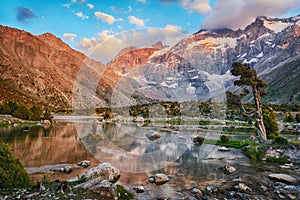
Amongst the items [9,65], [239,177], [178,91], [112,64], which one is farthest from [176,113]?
[9,65]

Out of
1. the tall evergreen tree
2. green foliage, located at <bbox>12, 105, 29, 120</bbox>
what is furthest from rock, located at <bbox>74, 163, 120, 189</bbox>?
green foliage, located at <bbox>12, 105, 29, 120</bbox>

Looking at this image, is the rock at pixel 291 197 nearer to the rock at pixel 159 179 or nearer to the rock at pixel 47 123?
the rock at pixel 159 179

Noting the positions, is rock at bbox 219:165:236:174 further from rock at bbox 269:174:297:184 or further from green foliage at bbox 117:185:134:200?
green foliage at bbox 117:185:134:200

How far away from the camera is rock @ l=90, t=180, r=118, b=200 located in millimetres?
12475

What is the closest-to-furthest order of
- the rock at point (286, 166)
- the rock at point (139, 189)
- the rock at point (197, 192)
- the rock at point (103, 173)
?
the rock at point (197, 192) < the rock at point (139, 189) < the rock at point (103, 173) < the rock at point (286, 166)

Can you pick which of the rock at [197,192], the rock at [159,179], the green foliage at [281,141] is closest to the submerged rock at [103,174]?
the rock at [159,179]

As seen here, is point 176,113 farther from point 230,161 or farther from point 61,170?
point 61,170

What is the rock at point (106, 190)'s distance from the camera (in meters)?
12.5

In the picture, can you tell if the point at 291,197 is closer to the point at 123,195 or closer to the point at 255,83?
the point at 123,195

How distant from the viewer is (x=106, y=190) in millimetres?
12695

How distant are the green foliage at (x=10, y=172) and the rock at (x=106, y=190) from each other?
155 inches

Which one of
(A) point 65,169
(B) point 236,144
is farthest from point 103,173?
(B) point 236,144

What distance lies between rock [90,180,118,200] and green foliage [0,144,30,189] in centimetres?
394

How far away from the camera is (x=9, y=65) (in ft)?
632
